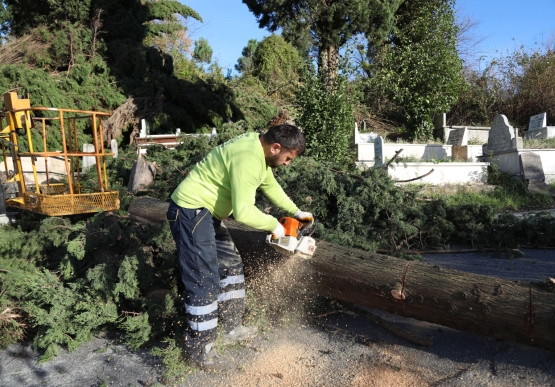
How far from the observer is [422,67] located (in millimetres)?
16156

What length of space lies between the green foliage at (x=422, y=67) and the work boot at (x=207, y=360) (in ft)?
49.4

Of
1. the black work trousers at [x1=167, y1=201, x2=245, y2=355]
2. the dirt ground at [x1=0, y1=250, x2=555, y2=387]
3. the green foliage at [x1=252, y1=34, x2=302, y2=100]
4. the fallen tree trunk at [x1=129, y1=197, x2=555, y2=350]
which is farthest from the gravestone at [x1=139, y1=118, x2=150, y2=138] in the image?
the black work trousers at [x1=167, y1=201, x2=245, y2=355]

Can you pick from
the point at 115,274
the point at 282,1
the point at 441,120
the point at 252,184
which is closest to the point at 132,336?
the point at 115,274

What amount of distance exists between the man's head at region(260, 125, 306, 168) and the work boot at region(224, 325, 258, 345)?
1.38 m

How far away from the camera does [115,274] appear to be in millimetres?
3648

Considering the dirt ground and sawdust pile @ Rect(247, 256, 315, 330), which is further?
sawdust pile @ Rect(247, 256, 315, 330)

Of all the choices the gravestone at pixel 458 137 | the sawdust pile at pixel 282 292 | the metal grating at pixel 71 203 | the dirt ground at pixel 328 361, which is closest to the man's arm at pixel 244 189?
the sawdust pile at pixel 282 292

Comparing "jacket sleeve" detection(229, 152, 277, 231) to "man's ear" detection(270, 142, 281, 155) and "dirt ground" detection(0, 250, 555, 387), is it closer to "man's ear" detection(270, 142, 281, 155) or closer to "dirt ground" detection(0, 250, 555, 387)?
"man's ear" detection(270, 142, 281, 155)

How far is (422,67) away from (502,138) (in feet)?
18.3

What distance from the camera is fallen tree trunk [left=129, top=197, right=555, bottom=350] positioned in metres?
2.56

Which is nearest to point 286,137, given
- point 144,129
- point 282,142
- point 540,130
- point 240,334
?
point 282,142

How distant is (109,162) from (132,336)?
5.41 metres

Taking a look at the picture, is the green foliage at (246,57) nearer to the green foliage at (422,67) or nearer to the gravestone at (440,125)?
the green foliage at (422,67)

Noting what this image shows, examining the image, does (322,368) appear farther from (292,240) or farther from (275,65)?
(275,65)
